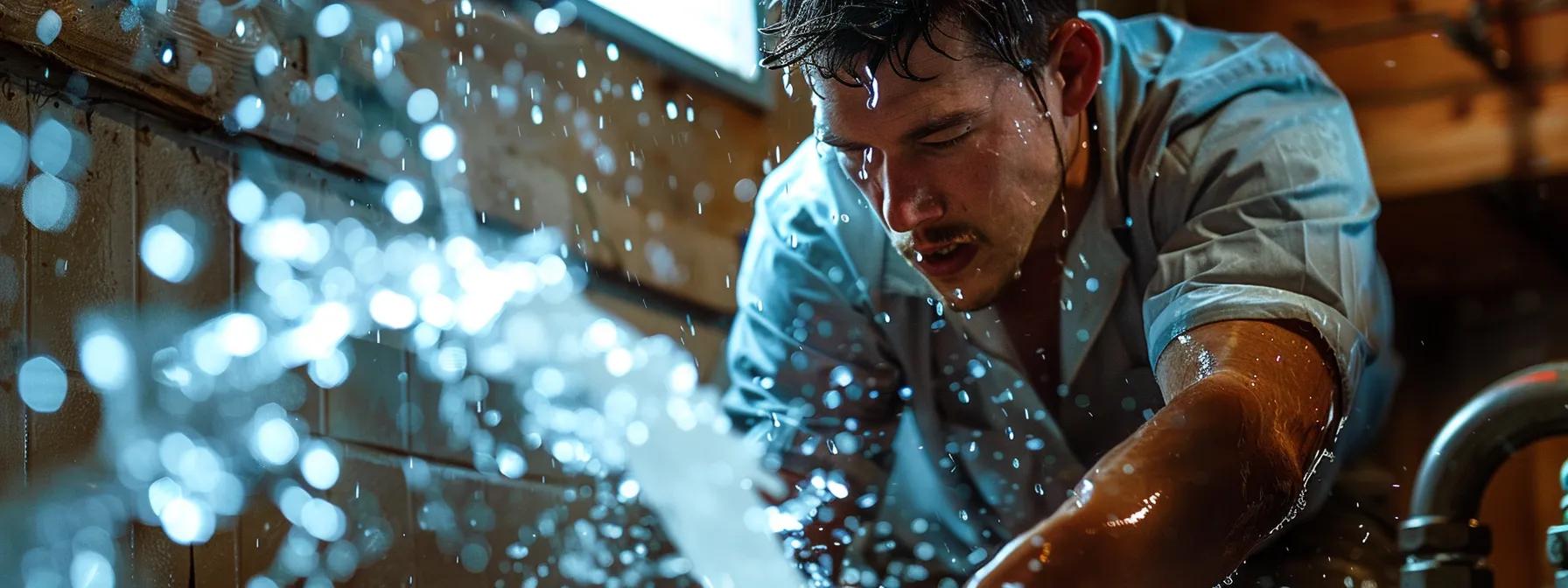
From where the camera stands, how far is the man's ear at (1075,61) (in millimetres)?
1309

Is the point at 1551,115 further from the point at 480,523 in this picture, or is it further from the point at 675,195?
the point at 480,523

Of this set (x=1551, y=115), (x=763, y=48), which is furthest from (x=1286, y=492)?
(x=1551, y=115)

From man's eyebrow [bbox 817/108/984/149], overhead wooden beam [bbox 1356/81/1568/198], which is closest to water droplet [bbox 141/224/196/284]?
man's eyebrow [bbox 817/108/984/149]

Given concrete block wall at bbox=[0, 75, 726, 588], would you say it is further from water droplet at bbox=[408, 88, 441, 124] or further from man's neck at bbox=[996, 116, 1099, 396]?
man's neck at bbox=[996, 116, 1099, 396]

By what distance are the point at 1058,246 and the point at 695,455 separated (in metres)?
0.59

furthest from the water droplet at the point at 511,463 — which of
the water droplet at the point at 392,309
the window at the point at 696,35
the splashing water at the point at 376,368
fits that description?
the window at the point at 696,35

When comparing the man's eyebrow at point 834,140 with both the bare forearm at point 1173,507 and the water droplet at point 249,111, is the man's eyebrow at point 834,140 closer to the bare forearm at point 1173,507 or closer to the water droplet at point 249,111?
the bare forearm at point 1173,507

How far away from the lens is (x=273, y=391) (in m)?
1.38

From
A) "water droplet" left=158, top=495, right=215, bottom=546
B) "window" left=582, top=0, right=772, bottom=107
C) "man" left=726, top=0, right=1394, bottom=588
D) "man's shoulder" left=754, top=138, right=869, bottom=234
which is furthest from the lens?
"window" left=582, top=0, right=772, bottom=107

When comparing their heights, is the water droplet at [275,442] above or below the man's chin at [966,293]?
below

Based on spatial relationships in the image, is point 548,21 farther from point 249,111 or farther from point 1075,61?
point 1075,61

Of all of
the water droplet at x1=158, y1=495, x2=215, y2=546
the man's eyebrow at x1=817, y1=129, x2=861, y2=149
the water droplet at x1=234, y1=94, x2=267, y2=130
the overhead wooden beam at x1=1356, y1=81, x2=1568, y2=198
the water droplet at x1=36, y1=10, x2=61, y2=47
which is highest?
the water droplet at x1=36, y1=10, x2=61, y2=47

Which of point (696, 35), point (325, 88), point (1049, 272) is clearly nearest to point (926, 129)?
point (1049, 272)

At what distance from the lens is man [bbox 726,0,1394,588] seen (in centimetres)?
97
